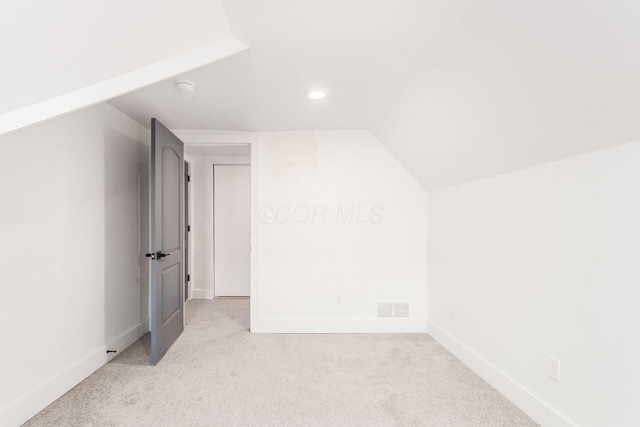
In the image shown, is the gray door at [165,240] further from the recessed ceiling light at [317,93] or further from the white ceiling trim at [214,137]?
the recessed ceiling light at [317,93]

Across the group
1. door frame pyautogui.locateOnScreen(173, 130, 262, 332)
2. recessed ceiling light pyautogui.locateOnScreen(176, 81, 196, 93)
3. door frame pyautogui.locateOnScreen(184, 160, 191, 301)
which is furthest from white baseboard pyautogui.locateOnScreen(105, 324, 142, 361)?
recessed ceiling light pyautogui.locateOnScreen(176, 81, 196, 93)

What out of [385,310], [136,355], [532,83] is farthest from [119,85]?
[385,310]

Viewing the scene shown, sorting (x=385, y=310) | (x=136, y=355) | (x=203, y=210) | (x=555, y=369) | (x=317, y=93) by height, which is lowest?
(x=136, y=355)

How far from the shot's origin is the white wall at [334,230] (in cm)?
353

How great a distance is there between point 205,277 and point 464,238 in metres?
3.75

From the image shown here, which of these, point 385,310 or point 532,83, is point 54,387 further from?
point 532,83

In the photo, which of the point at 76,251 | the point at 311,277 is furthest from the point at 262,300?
the point at 76,251

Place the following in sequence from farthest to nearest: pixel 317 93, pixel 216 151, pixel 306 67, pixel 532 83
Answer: pixel 216 151 → pixel 317 93 → pixel 306 67 → pixel 532 83

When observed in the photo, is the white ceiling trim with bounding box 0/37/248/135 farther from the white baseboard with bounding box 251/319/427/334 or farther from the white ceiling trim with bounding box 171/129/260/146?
the white baseboard with bounding box 251/319/427/334

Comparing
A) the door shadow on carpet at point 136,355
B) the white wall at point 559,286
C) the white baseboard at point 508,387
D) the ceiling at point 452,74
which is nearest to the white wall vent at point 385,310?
the white baseboard at point 508,387

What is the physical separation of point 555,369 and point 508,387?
460mm

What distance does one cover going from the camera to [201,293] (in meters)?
4.93

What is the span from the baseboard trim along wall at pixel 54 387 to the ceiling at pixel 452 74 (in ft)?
6.72

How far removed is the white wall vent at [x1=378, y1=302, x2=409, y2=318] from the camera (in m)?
3.50
